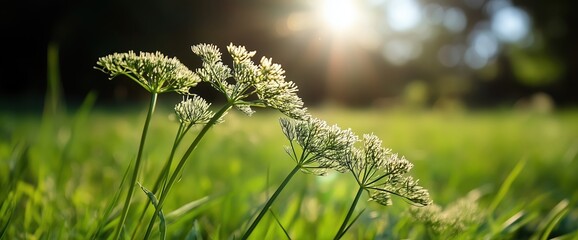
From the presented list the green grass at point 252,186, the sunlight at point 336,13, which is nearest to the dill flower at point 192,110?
the green grass at point 252,186

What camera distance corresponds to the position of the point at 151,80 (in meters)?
0.78

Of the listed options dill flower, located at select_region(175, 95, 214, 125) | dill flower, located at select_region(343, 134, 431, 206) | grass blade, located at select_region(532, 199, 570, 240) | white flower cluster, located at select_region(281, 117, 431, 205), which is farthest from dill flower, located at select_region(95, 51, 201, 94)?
grass blade, located at select_region(532, 199, 570, 240)

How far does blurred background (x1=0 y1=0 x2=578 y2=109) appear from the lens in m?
15.9

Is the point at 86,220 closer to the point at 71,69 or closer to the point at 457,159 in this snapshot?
the point at 457,159

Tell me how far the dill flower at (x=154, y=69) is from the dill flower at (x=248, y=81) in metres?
0.03

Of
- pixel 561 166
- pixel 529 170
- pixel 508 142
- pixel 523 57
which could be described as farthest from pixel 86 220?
pixel 523 57

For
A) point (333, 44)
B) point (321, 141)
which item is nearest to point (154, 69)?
point (321, 141)

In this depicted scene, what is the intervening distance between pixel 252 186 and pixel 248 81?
109 centimetres

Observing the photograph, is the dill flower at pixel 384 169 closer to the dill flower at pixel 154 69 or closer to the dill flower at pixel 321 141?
A: the dill flower at pixel 321 141

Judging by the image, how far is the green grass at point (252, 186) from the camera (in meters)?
1.35

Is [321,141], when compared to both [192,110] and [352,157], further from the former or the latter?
[192,110]

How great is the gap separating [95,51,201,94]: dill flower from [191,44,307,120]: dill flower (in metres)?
0.03

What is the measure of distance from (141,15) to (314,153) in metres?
17.2

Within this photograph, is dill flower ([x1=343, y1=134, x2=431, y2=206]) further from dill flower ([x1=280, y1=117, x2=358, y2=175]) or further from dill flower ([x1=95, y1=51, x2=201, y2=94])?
dill flower ([x1=95, y1=51, x2=201, y2=94])
